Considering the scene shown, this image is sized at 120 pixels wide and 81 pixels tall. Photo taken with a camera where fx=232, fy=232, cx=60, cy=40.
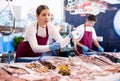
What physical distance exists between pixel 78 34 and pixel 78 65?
1.70m

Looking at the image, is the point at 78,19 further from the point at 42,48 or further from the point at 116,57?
the point at 42,48

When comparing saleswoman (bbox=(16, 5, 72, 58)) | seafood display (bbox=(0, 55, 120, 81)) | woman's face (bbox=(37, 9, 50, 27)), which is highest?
woman's face (bbox=(37, 9, 50, 27))

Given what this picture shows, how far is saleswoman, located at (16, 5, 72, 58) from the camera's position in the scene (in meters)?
2.60

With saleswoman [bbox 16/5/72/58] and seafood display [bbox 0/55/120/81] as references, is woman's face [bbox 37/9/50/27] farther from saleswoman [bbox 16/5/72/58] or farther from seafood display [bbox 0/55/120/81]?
seafood display [bbox 0/55/120/81]

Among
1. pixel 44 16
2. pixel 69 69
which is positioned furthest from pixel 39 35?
pixel 69 69

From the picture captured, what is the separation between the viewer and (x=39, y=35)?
9.34 ft

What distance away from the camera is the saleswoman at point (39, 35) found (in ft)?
8.54

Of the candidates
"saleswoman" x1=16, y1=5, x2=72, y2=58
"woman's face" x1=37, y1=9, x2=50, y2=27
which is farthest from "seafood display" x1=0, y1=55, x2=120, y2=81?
"woman's face" x1=37, y1=9, x2=50, y2=27

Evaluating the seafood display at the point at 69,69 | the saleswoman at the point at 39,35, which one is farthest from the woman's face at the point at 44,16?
the seafood display at the point at 69,69

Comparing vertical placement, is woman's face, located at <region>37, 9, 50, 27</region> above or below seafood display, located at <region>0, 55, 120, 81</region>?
above

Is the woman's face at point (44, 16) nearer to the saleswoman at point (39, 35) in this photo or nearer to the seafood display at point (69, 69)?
the saleswoman at point (39, 35)

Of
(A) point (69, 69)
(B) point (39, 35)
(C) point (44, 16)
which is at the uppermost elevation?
(C) point (44, 16)

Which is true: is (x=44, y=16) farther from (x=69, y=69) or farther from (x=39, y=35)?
(x=69, y=69)

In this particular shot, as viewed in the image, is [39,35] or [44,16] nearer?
[44,16]
